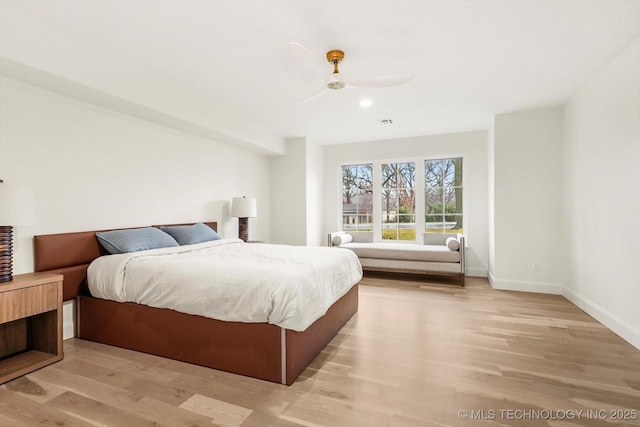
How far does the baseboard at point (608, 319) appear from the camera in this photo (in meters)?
2.62

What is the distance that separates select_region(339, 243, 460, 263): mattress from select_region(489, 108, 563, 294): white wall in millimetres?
669

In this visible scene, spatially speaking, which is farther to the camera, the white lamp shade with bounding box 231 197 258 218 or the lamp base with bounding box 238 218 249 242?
the lamp base with bounding box 238 218 249 242

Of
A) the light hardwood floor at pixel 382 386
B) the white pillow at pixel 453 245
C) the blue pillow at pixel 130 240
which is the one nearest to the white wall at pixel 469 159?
the white pillow at pixel 453 245

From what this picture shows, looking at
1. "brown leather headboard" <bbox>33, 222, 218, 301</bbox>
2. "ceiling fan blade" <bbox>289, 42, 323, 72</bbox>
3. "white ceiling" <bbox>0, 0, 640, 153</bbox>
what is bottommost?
"brown leather headboard" <bbox>33, 222, 218, 301</bbox>

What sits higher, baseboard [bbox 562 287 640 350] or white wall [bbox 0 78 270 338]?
white wall [bbox 0 78 270 338]

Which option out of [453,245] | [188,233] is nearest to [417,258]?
[453,245]

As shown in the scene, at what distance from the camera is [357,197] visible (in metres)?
6.42

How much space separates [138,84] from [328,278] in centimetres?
264

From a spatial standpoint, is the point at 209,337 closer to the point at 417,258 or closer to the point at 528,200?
the point at 417,258

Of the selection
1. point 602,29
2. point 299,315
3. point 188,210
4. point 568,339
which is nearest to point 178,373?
point 299,315

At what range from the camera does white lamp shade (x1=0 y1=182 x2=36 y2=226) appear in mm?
2170

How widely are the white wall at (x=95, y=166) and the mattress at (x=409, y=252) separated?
2.52 m

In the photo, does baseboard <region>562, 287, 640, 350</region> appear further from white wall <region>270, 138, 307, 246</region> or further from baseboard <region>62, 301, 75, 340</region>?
baseboard <region>62, 301, 75, 340</region>

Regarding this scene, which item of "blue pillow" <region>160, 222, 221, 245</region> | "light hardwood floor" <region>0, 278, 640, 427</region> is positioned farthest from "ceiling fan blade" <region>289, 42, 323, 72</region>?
"blue pillow" <region>160, 222, 221, 245</region>
